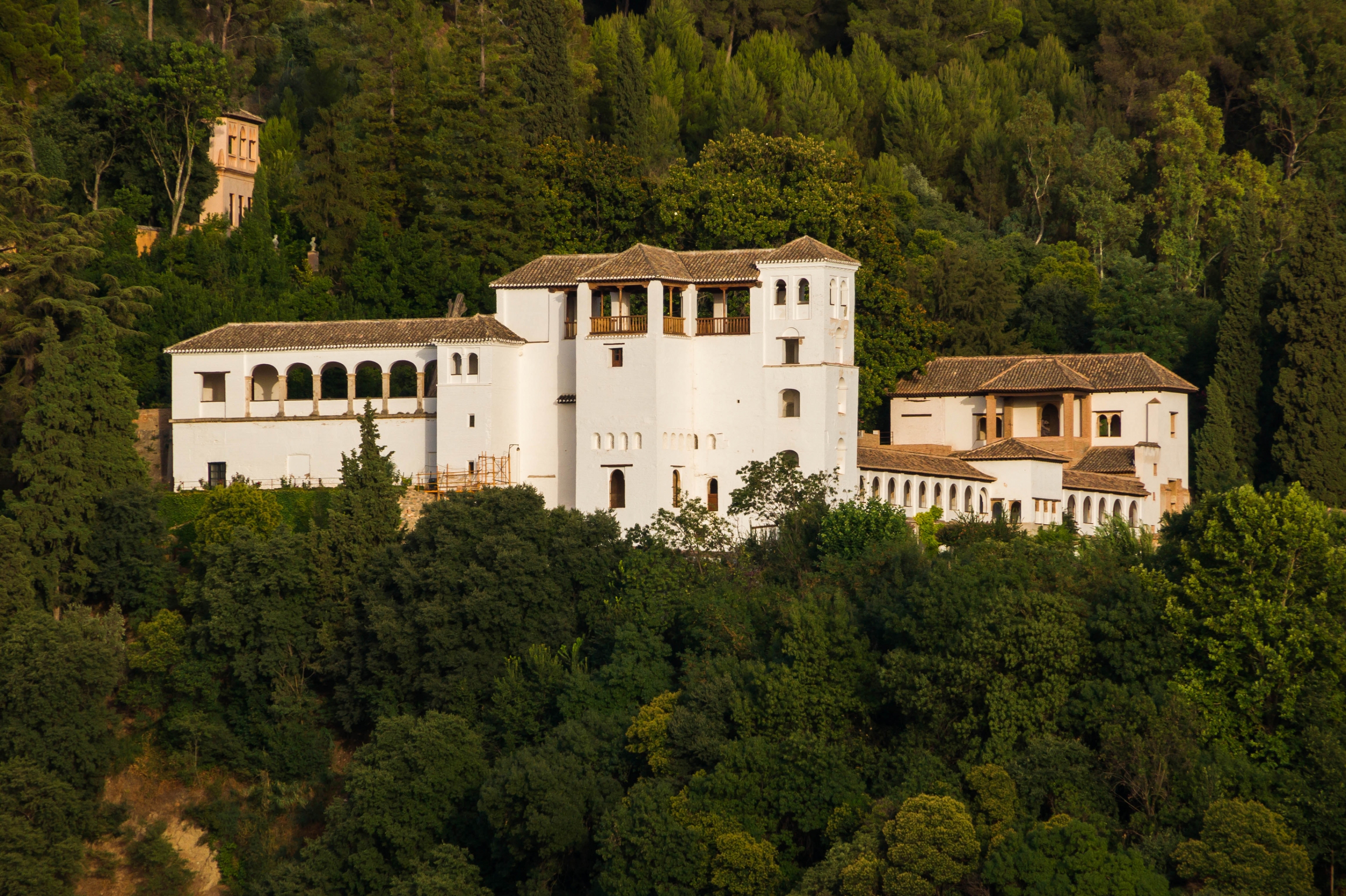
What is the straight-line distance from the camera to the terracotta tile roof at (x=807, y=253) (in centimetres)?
4253

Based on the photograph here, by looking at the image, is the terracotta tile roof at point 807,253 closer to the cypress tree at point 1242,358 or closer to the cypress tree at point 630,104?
the cypress tree at point 1242,358

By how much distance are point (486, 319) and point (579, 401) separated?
10.7ft

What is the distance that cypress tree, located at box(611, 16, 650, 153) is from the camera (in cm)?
6025

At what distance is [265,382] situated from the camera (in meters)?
47.1

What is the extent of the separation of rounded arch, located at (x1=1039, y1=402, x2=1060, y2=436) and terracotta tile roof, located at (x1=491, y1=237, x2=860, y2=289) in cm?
736

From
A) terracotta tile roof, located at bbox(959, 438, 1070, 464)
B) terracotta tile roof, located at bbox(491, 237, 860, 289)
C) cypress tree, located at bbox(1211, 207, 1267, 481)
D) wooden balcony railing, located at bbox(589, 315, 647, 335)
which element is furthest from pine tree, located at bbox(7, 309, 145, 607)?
cypress tree, located at bbox(1211, 207, 1267, 481)

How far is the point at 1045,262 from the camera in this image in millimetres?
56000

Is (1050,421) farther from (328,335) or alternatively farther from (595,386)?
(328,335)

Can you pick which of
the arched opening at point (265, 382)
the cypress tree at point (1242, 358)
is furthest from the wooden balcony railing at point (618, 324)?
the cypress tree at point (1242, 358)

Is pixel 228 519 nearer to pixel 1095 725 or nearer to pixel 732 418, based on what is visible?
pixel 732 418

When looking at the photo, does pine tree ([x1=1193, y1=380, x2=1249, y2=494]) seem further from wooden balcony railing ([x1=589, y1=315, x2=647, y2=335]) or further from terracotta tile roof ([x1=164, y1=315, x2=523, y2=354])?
terracotta tile roof ([x1=164, y1=315, x2=523, y2=354])

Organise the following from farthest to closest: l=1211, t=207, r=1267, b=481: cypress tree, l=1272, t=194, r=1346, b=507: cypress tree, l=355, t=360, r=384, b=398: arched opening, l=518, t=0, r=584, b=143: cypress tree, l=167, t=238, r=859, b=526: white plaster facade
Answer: l=518, t=0, r=584, b=143: cypress tree → l=355, t=360, r=384, b=398: arched opening → l=1211, t=207, r=1267, b=481: cypress tree → l=1272, t=194, r=1346, b=507: cypress tree → l=167, t=238, r=859, b=526: white plaster facade

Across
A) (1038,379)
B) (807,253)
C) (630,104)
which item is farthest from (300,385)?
(1038,379)

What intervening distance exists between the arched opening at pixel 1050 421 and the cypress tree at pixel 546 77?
1755cm
